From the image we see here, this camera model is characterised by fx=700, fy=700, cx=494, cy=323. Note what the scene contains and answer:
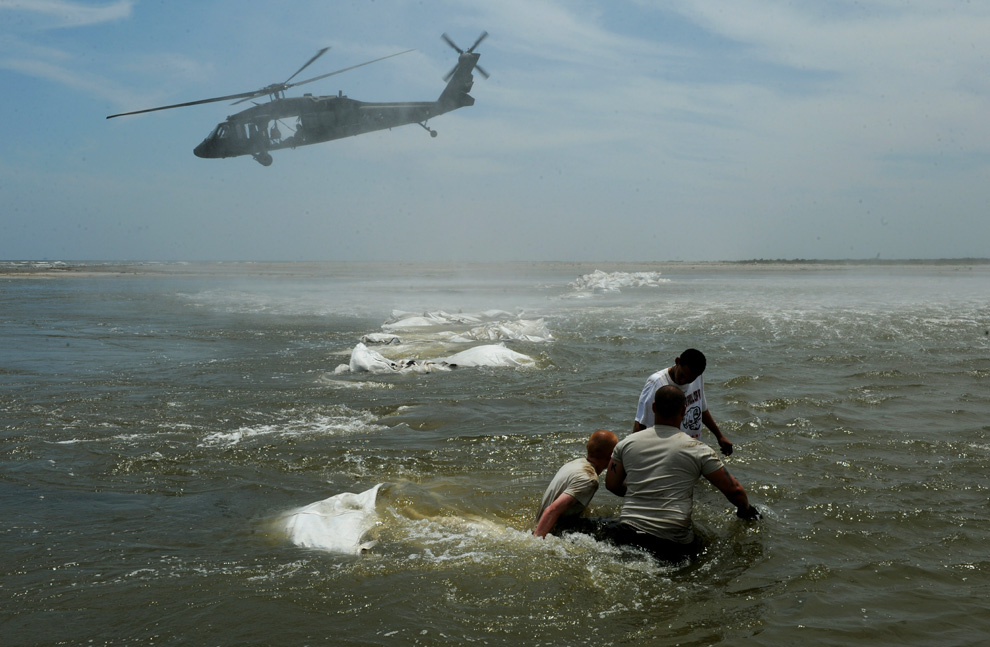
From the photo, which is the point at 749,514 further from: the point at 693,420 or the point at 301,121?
the point at 301,121

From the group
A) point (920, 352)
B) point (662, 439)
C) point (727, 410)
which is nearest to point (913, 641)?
point (662, 439)

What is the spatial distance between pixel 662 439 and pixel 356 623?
2199mm

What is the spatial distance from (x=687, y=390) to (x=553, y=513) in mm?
1649

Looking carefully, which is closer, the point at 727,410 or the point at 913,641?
the point at 913,641

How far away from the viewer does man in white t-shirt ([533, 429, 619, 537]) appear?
16.1ft

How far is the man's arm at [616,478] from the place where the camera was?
4824mm

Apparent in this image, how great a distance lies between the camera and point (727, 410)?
942 cm

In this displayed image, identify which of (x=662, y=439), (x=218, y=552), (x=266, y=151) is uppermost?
(x=266, y=151)

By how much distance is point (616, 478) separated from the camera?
15.9ft

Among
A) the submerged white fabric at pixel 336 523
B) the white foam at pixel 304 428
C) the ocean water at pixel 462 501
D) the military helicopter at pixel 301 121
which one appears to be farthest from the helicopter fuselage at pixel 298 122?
the submerged white fabric at pixel 336 523

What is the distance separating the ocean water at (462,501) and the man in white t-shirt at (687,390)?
70 cm

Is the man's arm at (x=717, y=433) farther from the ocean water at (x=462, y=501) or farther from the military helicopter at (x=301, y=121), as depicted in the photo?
the military helicopter at (x=301, y=121)

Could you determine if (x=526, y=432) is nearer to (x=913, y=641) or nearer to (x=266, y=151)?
(x=913, y=641)

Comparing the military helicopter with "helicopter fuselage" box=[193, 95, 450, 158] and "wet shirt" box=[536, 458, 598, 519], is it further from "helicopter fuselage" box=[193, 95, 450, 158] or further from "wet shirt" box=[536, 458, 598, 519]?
"wet shirt" box=[536, 458, 598, 519]
